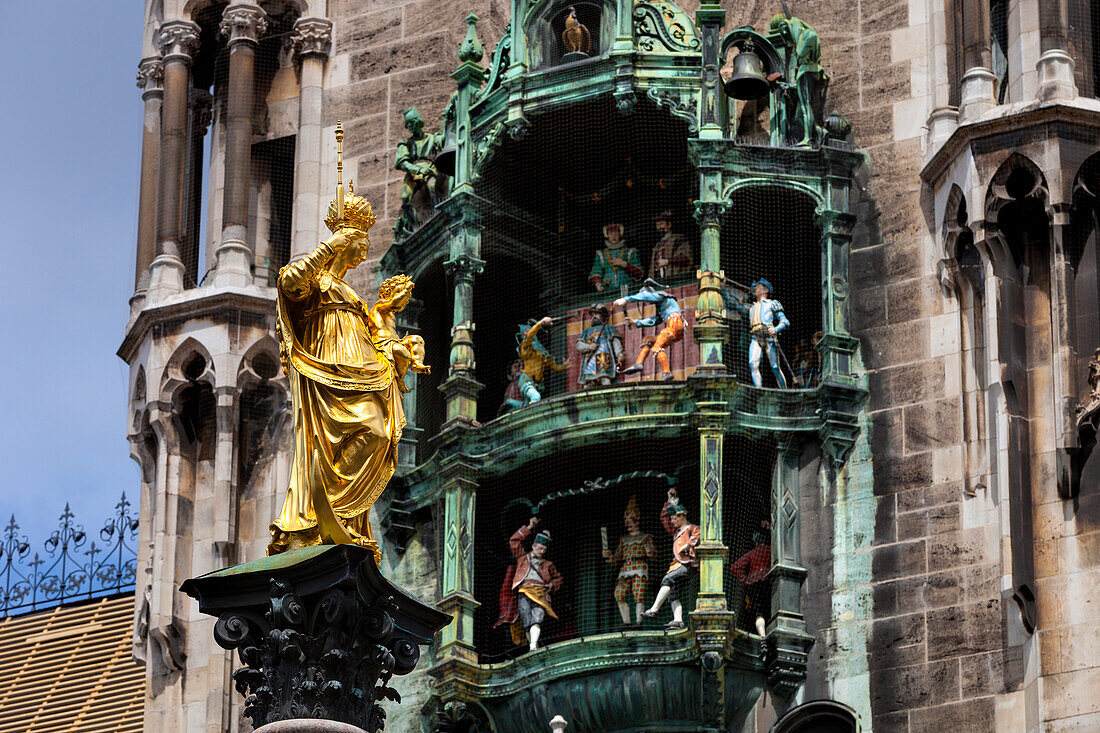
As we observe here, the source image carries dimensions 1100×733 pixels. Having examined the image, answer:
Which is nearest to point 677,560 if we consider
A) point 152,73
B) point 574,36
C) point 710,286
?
point 710,286

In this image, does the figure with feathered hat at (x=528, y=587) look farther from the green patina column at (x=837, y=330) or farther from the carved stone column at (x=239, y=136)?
the carved stone column at (x=239, y=136)

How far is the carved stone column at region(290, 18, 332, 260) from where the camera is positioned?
30.6 metres

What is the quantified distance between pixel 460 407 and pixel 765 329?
2831 mm

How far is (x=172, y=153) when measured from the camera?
102ft

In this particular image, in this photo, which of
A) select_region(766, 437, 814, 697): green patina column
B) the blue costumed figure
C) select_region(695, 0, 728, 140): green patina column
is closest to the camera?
select_region(766, 437, 814, 697): green patina column

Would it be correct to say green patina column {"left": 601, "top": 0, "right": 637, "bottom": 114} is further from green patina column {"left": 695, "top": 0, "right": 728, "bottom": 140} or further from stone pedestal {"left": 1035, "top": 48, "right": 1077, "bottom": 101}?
stone pedestal {"left": 1035, "top": 48, "right": 1077, "bottom": 101}

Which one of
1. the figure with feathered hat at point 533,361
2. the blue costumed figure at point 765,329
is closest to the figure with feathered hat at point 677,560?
the blue costumed figure at point 765,329

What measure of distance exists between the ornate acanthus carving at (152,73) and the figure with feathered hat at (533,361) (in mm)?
5094

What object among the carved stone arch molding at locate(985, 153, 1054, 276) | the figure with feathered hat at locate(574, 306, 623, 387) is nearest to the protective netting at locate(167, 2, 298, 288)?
the figure with feathered hat at locate(574, 306, 623, 387)

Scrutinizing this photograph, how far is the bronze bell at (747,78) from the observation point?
28.7 m

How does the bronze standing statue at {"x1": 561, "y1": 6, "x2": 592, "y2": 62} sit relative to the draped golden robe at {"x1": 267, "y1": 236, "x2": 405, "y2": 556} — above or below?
above

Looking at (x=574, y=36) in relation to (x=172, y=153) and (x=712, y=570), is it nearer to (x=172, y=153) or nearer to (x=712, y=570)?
(x=172, y=153)

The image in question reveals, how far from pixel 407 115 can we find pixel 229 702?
5.84 metres

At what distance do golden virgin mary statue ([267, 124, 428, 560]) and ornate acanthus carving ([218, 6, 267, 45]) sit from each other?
315 inches
